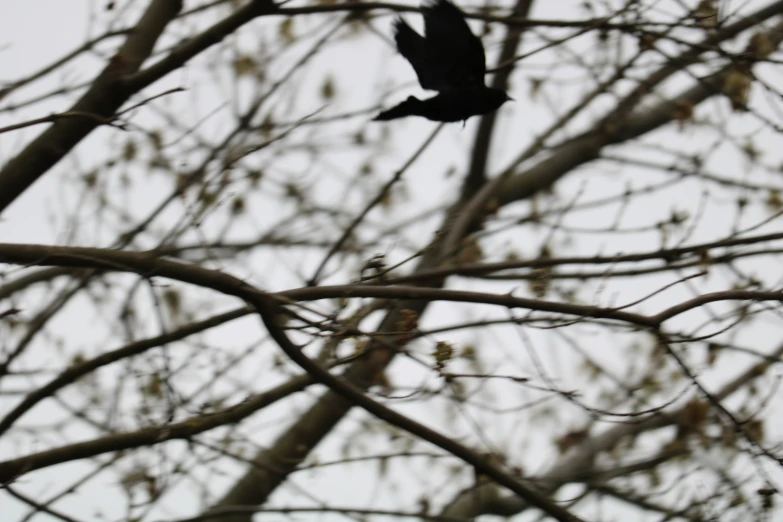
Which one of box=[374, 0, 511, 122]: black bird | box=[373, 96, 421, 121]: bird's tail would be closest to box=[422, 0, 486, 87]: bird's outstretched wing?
box=[374, 0, 511, 122]: black bird

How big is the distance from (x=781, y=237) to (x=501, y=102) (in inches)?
43.4

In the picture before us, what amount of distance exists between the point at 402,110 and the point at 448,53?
33cm

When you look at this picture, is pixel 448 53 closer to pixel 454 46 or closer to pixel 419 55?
pixel 454 46

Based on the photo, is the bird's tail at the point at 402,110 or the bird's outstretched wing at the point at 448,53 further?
the bird's outstretched wing at the point at 448,53

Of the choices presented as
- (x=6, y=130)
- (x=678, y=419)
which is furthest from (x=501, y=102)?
(x=678, y=419)

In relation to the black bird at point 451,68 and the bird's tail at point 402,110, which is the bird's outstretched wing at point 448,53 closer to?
the black bird at point 451,68

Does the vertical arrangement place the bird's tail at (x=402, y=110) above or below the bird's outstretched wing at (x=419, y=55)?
below

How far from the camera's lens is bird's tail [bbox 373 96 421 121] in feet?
10.8

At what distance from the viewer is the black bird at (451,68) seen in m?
3.43

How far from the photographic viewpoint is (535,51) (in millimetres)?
4012

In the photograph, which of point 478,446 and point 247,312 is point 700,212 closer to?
point 478,446

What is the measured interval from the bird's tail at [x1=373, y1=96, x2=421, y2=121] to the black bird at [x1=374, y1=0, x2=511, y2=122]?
0.11ft

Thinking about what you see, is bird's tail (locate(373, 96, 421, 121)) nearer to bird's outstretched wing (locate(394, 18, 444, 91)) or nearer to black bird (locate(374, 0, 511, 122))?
black bird (locate(374, 0, 511, 122))

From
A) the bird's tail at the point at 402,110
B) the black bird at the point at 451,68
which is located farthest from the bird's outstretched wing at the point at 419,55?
the bird's tail at the point at 402,110
